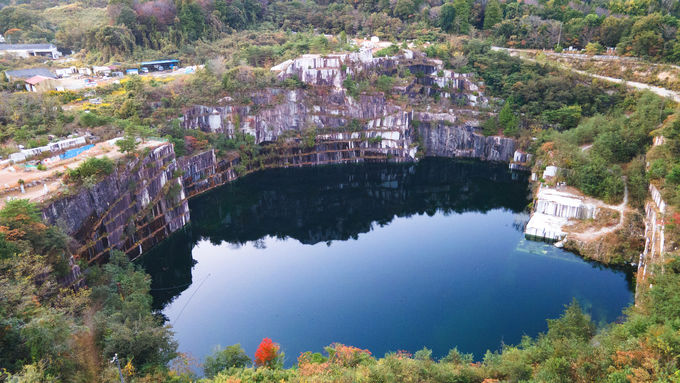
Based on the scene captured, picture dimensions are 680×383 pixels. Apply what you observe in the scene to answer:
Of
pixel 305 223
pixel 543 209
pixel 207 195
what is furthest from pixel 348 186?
pixel 543 209

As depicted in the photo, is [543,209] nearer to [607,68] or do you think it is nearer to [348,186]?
[348,186]

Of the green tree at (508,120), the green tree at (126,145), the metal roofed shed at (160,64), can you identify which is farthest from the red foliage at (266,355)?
the metal roofed shed at (160,64)

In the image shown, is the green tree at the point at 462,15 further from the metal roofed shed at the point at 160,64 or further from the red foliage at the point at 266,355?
the red foliage at the point at 266,355

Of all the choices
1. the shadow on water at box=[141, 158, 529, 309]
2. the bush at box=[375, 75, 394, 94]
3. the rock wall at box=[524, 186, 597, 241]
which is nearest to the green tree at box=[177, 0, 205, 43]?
the shadow on water at box=[141, 158, 529, 309]

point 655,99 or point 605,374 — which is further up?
point 655,99

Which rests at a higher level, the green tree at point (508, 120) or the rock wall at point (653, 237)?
the green tree at point (508, 120)
